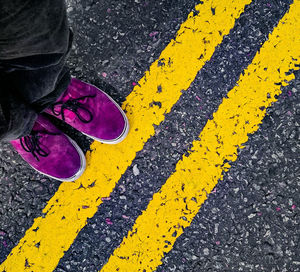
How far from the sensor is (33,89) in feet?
3.98

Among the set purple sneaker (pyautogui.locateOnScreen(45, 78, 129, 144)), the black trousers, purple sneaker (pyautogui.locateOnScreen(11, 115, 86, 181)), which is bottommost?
purple sneaker (pyautogui.locateOnScreen(11, 115, 86, 181))

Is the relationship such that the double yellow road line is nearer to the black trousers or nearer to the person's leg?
the person's leg

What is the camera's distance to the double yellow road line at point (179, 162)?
1588 millimetres

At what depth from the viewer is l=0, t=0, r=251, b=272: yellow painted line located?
5.34 ft

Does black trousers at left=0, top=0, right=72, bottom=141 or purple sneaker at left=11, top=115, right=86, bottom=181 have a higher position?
black trousers at left=0, top=0, right=72, bottom=141

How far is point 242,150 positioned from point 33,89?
3.43 ft

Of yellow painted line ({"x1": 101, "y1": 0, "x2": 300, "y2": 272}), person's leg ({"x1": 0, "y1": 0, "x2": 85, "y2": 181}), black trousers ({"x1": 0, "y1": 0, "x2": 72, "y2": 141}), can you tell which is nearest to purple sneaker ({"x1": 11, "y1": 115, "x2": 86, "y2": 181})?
person's leg ({"x1": 0, "y1": 0, "x2": 85, "y2": 181})

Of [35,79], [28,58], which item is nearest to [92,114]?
[35,79]

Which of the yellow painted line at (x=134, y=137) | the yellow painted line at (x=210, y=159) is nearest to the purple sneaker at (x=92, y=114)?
the yellow painted line at (x=134, y=137)

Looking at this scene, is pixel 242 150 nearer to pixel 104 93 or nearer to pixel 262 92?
pixel 262 92

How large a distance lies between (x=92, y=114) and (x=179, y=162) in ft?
1.73

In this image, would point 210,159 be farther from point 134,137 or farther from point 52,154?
point 52,154

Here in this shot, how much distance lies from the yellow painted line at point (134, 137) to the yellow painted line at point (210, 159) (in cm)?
24

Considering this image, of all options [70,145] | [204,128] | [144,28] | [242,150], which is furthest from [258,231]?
[144,28]
